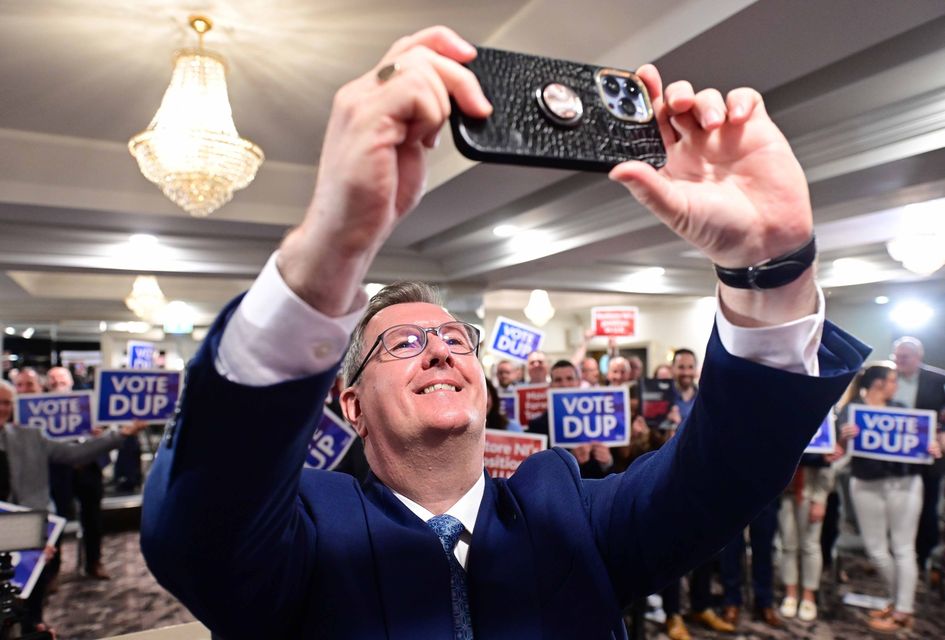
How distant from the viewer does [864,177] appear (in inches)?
122

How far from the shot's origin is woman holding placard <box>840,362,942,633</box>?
3615 mm

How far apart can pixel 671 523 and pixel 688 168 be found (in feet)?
1.50

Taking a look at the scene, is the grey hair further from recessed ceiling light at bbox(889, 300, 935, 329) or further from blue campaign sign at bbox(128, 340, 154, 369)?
recessed ceiling light at bbox(889, 300, 935, 329)

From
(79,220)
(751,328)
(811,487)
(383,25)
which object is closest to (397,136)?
(751,328)

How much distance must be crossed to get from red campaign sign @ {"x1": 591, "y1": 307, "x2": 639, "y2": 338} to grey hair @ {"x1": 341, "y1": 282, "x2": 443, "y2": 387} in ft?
16.6

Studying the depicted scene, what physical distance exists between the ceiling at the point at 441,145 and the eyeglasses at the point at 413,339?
1487mm

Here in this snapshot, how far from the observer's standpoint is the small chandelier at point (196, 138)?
2.30 metres

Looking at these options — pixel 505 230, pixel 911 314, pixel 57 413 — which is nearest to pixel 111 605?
pixel 57 413

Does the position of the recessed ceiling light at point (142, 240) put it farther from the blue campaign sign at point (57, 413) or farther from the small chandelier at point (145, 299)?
the small chandelier at point (145, 299)

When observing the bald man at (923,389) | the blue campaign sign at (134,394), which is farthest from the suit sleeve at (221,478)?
the bald man at (923,389)

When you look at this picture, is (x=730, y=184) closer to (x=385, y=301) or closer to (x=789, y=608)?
(x=385, y=301)

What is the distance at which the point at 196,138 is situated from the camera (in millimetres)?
2303

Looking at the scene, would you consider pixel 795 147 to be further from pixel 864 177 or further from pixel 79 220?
pixel 79 220

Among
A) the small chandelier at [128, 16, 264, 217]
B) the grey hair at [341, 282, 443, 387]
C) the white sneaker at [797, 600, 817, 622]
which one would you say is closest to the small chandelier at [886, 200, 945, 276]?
the white sneaker at [797, 600, 817, 622]
